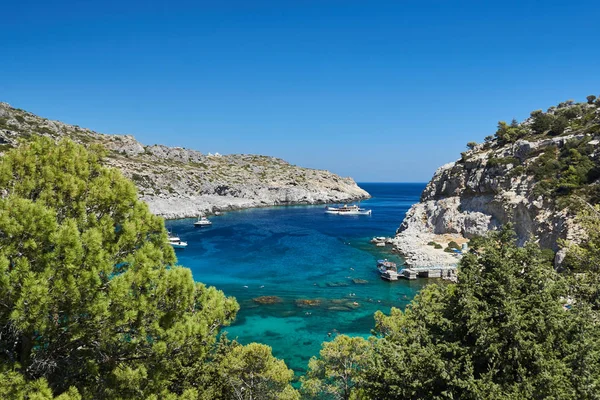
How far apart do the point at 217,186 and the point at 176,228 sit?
41.3 meters

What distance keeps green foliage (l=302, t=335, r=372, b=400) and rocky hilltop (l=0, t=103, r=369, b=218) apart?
7386 cm

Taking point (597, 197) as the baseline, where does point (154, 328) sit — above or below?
below

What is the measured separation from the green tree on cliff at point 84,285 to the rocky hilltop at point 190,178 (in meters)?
76.1

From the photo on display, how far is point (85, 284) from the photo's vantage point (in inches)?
276

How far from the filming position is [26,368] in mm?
7246

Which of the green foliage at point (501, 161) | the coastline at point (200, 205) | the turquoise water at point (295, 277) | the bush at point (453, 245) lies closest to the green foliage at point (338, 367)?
the turquoise water at point (295, 277)

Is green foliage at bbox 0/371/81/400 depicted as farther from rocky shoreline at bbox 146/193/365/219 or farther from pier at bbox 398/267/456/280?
rocky shoreline at bbox 146/193/365/219

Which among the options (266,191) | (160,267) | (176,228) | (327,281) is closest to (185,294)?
(160,267)

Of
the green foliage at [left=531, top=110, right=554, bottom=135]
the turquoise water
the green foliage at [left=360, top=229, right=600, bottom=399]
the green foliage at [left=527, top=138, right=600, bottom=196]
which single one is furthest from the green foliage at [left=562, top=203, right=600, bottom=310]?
the green foliage at [left=531, top=110, right=554, bottom=135]

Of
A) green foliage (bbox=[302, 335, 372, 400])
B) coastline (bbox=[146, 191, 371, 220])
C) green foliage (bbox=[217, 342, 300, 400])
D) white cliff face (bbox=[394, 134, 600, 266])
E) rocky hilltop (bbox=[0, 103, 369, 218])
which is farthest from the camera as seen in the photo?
rocky hilltop (bbox=[0, 103, 369, 218])

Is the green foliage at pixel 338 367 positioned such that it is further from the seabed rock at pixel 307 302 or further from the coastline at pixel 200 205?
the coastline at pixel 200 205

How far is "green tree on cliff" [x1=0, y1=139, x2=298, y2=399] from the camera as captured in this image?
22.3 feet

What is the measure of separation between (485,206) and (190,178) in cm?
8725

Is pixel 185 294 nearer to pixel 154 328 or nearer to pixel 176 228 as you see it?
pixel 154 328
